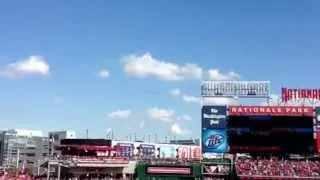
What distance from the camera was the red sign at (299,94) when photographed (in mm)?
84125

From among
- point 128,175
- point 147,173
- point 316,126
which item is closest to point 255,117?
point 316,126

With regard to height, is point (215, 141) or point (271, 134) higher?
point (271, 134)

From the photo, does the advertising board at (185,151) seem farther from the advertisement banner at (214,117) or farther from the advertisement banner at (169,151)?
the advertisement banner at (214,117)

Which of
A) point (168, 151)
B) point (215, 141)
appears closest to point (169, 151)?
point (168, 151)

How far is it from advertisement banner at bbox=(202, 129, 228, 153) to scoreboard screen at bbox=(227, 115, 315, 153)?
962 millimetres

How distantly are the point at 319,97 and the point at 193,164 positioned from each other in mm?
21257

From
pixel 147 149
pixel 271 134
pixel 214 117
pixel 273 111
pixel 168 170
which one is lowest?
pixel 168 170

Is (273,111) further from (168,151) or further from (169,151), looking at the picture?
(169,151)

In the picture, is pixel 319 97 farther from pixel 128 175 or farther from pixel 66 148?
pixel 66 148

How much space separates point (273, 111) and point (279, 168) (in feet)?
26.7

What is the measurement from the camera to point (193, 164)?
84.4 meters

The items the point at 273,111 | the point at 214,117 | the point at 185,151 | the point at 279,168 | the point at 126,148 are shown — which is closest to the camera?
the point at 279,168

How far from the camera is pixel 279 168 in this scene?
80.2 metres

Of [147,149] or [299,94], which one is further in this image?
[147,149]
